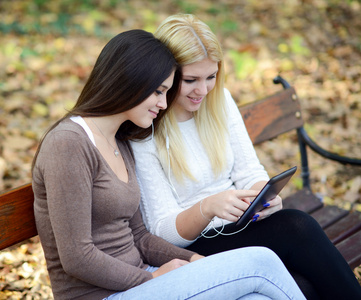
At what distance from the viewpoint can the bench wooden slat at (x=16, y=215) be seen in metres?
2.05

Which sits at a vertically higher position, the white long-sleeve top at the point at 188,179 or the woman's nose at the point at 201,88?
the woman's nose at the point at 201,88

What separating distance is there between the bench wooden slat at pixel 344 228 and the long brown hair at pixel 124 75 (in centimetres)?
151

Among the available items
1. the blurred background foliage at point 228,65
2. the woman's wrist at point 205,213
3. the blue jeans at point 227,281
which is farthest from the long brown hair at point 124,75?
the blurred background foliage at point 228,65

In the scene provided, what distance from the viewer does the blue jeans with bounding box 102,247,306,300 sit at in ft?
5.96

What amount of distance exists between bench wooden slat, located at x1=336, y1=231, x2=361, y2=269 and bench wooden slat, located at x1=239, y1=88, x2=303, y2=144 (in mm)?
842

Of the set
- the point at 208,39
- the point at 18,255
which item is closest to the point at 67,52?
the point at 18,255

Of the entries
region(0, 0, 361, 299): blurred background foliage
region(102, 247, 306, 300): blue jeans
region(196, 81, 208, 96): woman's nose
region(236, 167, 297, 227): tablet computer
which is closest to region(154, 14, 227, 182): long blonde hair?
region(196, 81, 208, 96): woman's nose

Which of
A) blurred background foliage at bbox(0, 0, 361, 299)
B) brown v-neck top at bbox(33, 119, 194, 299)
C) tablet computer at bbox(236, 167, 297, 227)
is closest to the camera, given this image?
brown v-neck top at bbox(33, 119, 194, 299)

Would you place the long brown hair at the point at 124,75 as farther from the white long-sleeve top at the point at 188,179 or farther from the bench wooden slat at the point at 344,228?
the bench wooden slat at the point at 344,228

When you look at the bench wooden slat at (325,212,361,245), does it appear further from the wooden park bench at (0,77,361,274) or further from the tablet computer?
the tablet computer

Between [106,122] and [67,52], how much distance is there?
3.80 meters

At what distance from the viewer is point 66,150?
1794mm

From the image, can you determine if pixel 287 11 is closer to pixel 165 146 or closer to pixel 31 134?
pixel 31 134

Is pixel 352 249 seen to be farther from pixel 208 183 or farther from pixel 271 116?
pixel 271 116
